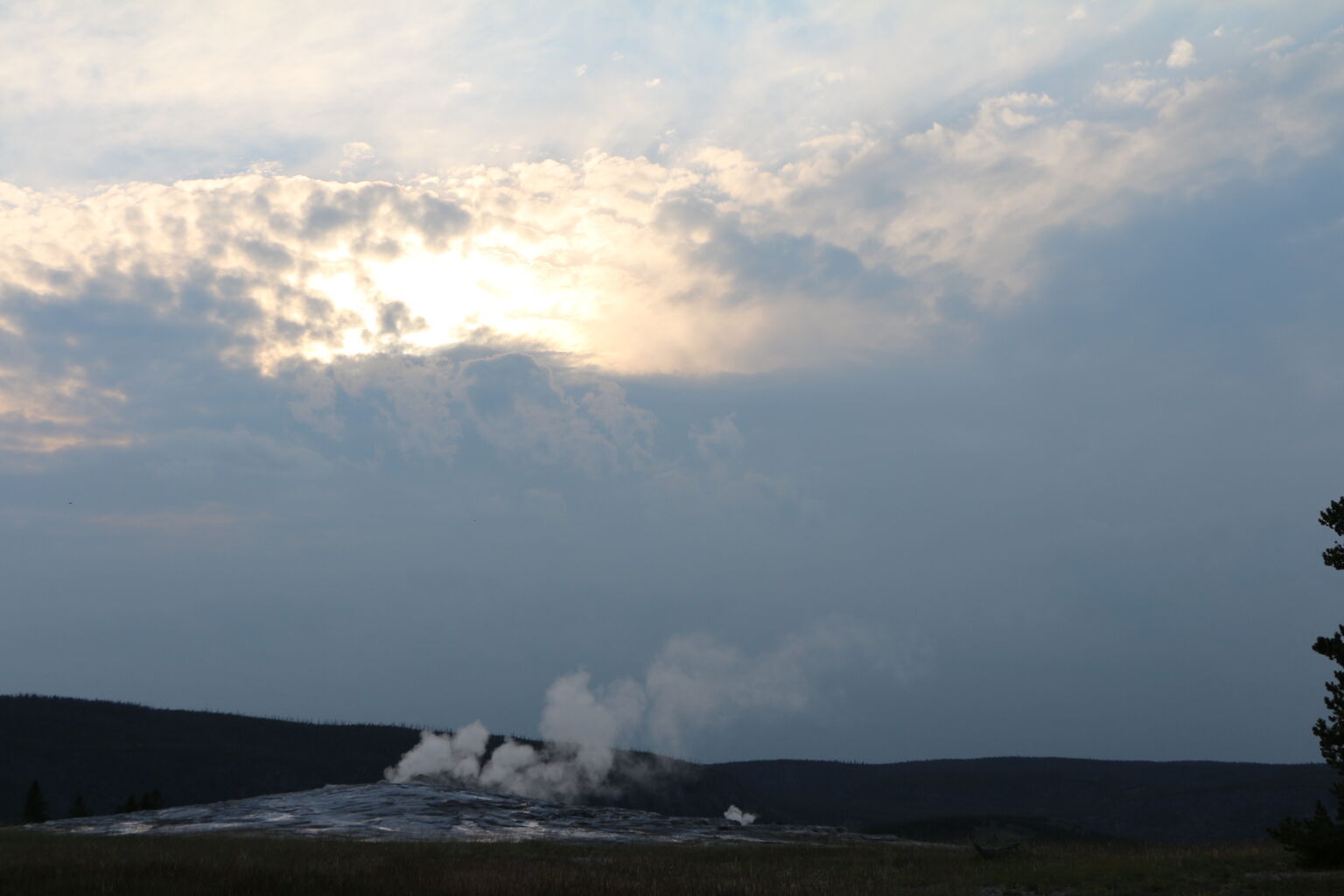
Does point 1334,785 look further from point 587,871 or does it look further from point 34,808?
point 34,808

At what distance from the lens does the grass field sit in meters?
28.7

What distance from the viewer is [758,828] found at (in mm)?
81438

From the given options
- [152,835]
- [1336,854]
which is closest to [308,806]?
[152,835]

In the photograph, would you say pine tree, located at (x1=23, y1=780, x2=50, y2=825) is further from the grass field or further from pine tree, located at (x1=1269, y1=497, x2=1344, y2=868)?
pine tree, located at (x1=1269, y1=497, x2=1344, y2=868)

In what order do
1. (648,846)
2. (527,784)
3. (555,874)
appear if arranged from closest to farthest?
(555,874) < (648,846) < (527,784)

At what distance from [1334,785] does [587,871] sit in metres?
24.3

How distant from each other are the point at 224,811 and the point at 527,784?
9393 cm

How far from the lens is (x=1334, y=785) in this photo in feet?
99.5

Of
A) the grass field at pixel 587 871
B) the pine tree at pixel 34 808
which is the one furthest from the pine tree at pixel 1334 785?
the pine tree at pixel 34 808

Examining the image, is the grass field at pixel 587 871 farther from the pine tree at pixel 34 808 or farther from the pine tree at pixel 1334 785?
the pine tree at pixel 34 808

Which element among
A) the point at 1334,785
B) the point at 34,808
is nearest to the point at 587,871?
the point at 1334,785

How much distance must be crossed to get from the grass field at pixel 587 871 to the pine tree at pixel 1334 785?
29.7 inches

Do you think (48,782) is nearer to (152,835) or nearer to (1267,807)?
(152,835)

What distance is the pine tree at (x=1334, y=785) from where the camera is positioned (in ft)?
96.2
